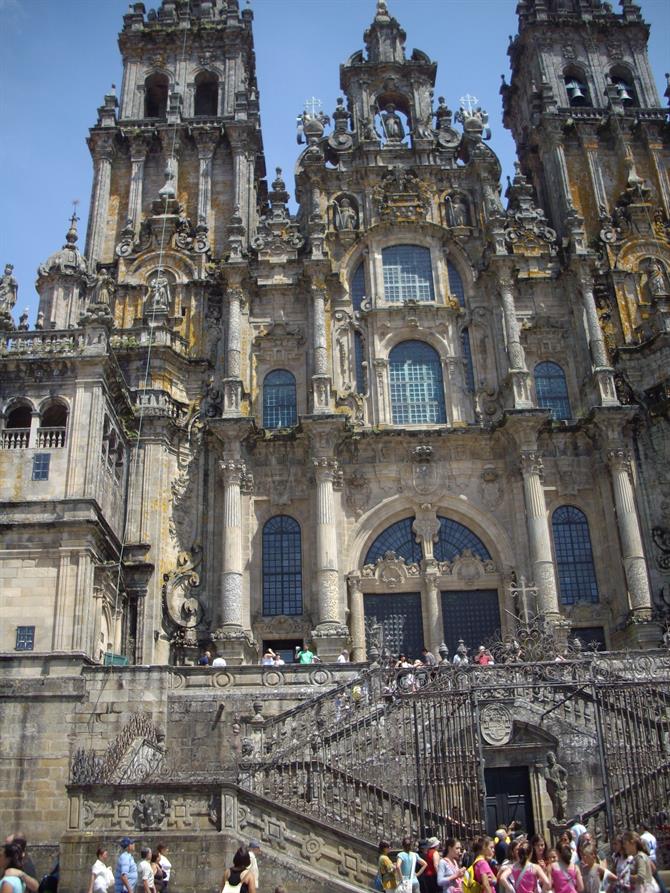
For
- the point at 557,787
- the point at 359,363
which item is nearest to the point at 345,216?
the point at 359,363

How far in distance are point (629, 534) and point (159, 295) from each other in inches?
696

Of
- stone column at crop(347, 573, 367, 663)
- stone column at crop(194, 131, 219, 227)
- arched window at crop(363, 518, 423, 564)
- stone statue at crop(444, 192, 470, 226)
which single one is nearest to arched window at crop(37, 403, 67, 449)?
stone column at crop(347, 573, 367, 663)

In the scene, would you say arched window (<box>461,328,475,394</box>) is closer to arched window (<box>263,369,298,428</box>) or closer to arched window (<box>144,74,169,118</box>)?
arched window (<box>263,369,298,428</box>)

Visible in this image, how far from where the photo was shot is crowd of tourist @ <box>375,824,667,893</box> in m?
10.3

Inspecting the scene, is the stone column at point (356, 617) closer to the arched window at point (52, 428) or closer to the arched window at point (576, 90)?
the arched window at point (52, 428)

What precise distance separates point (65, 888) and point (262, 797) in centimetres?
344

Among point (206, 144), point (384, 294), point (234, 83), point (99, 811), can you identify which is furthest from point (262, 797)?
point (234, 83)

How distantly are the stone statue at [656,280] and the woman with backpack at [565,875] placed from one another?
81.4 feet

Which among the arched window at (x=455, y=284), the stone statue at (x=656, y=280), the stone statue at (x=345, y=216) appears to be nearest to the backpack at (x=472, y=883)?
the arched window at (x=455, y=284)

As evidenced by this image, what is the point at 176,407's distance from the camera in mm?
30688

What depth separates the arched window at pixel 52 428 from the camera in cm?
2434

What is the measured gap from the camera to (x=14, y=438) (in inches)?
963

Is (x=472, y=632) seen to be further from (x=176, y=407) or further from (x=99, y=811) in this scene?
(x=99, y=811)

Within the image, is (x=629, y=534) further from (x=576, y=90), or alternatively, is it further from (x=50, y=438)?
(x=576, y=90)
